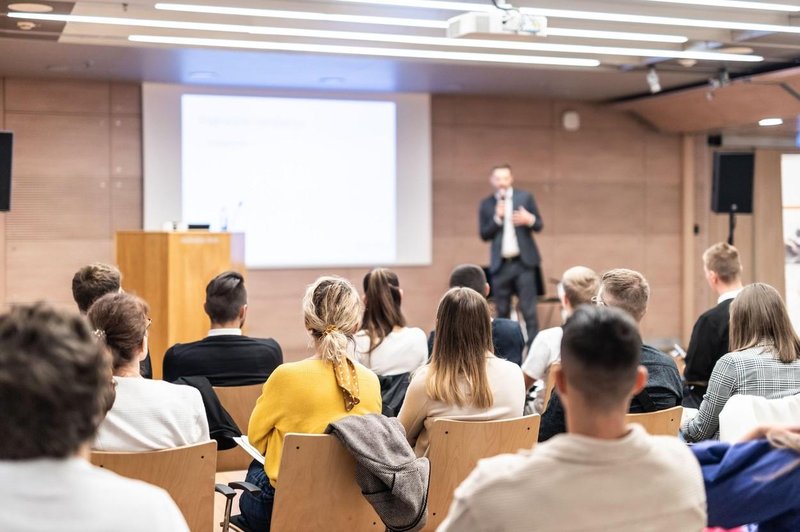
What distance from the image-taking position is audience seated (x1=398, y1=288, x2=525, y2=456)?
329 cm

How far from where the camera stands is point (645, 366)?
3672 millimetres

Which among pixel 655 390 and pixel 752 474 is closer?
pixel 752 474

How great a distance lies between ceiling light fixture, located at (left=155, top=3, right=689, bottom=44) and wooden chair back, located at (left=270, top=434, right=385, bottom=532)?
12.1ft

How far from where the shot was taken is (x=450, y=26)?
5461 millimetres

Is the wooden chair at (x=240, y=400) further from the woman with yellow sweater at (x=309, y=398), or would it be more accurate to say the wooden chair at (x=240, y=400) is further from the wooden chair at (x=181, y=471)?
the wooden chair at (x=181, y=471)

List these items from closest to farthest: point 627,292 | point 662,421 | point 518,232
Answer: point 662,421 < point 627,292 < point 518,232

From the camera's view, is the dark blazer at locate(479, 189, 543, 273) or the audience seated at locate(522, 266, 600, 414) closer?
the audience seated at locate(522, 266, 600, 414)

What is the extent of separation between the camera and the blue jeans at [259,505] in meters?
3.18

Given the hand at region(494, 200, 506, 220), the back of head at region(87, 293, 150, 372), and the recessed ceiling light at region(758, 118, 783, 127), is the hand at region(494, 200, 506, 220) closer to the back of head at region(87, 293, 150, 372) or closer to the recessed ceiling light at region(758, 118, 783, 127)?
the recessed ceiling light at region(758, 118, 783, 127)

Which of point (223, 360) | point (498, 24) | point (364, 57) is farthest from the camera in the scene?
point (364, 57)

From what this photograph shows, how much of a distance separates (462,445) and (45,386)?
2.00 metres

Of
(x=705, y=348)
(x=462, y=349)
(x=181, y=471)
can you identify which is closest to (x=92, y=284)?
(x=181, y=471)

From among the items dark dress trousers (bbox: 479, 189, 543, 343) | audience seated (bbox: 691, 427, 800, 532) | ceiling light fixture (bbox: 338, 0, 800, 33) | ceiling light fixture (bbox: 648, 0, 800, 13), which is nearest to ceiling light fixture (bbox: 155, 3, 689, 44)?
ceiling light fixture (bbox: 338, 0, 800, 33)

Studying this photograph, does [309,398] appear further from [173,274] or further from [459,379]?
[173,274]
